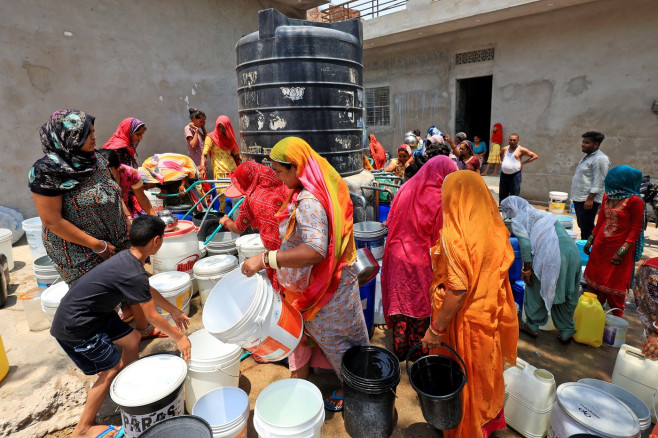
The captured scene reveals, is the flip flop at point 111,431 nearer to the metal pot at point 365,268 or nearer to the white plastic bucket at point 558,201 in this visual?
the metal pot at point 365,268

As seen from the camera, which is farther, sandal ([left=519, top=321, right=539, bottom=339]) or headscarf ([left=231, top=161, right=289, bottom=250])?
sandal ([left=519, top=321, right=539, bottom=339])

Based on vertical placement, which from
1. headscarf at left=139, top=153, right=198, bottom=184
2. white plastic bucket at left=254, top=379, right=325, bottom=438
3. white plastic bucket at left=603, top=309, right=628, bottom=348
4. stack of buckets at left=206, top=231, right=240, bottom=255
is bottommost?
white plastic bucket at left=603, top=309, right=628, bottom=348

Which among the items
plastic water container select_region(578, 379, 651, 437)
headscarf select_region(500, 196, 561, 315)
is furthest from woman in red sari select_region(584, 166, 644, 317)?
plastic water container select_region(578, 379, 651, 437)

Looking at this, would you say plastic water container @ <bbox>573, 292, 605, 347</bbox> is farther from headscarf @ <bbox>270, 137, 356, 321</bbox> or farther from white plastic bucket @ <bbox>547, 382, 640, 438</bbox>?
headscarf @ <bbox>270, 137, 356, 321</bbox>

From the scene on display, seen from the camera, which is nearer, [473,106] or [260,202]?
[260,202]

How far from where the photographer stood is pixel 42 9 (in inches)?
214

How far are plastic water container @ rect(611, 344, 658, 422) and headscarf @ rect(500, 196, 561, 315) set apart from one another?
2.04ft

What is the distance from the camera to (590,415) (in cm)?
185

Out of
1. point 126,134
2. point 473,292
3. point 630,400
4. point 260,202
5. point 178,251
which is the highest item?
point 126,134

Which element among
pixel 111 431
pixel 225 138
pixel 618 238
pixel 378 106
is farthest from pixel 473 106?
pixel 111 431

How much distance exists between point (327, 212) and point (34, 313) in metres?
3.22

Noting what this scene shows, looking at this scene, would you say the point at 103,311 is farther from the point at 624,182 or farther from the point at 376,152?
the point at 376,152

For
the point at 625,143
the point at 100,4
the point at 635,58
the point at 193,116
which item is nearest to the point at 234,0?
the point at 100,4

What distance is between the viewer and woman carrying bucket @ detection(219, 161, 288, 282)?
267 cm
